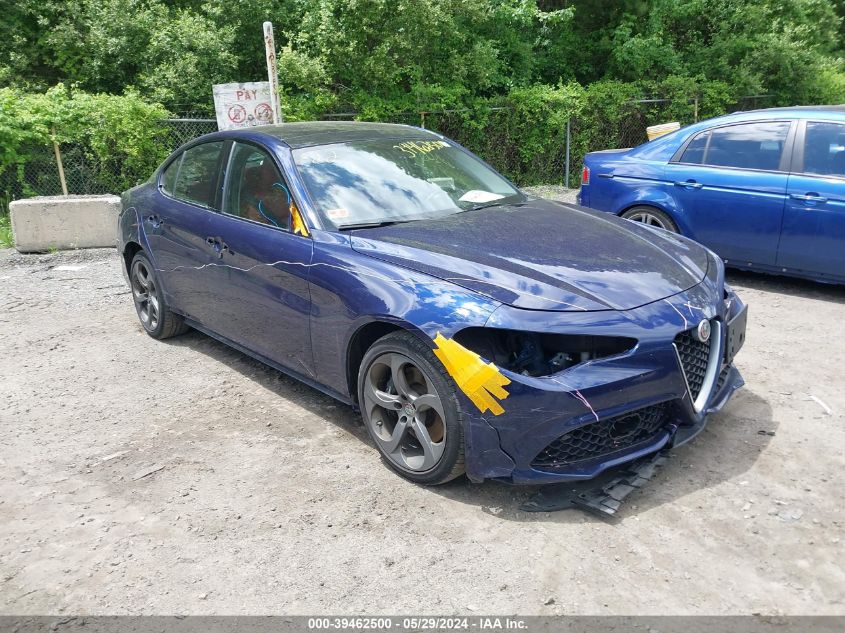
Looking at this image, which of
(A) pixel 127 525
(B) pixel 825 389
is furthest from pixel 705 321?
(A) pixel 127 525

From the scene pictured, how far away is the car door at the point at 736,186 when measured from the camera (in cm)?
655

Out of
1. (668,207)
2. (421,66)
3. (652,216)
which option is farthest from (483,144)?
(668,207)

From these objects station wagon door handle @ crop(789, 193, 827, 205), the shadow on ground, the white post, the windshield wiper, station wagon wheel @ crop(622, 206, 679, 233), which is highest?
the white post

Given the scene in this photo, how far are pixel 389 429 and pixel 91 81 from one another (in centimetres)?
1374

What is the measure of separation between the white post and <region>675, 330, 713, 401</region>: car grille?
7.76m

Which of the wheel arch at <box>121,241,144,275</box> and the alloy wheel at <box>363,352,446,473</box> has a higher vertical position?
the wheel arch at <box>121,241,144,275</box>

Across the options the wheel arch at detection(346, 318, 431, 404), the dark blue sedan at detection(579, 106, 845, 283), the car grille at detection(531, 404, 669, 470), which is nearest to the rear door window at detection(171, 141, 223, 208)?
the wheel arch at detection(346, 318, 431, 404)

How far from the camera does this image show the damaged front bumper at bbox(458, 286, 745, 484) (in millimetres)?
3248

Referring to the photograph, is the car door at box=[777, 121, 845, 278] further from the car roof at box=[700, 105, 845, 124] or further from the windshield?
the windshield

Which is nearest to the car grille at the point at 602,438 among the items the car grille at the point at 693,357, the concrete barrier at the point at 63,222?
the car grille at the point at 693,357

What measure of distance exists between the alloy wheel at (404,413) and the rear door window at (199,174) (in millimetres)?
1989

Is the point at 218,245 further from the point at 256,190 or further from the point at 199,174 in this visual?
the point at 199,174

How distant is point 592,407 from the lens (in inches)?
128

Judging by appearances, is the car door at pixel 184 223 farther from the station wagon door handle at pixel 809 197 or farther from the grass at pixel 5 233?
the grass at pixel 5 233
